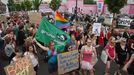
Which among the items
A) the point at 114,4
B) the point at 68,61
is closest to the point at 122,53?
the point at 68,61

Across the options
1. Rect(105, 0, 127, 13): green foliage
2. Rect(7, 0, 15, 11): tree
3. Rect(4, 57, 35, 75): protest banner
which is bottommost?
Rect(7, 0, 15, 11): tree

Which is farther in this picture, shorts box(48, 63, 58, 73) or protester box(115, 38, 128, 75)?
protester box(115, 38, 128, 75)

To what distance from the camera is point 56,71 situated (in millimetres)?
8102

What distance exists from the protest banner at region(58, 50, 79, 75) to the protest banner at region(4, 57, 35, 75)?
52.5 inches

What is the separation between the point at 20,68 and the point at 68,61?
7.04ft

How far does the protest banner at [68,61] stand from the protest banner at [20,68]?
52.5 inches

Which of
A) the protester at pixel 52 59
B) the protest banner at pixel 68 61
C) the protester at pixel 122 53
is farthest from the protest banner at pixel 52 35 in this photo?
the protester at pixel 122 53

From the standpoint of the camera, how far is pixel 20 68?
20.8ft

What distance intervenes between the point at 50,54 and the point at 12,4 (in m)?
81.9

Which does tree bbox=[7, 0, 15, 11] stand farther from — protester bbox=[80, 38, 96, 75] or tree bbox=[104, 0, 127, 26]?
protester bbox=[80, 38, 96, 75]

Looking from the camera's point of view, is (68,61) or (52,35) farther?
(52,35)

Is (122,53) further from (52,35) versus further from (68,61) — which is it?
(52,35)

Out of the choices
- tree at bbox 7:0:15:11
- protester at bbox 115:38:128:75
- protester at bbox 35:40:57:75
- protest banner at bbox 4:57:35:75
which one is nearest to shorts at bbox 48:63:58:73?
protester at bbox 35:40:57:75

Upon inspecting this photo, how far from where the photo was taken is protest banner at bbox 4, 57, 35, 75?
19.9ft
